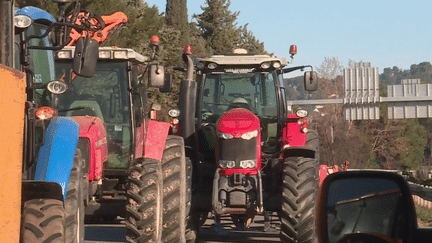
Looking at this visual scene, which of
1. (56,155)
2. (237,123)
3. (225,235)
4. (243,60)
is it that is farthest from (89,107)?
(56,155)

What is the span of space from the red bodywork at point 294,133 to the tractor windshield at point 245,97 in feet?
0.80

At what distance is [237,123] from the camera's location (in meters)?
13.8

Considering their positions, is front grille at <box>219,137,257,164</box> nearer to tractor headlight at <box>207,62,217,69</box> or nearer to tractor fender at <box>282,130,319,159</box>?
tractor fender at <box>282,130,319,159</box>

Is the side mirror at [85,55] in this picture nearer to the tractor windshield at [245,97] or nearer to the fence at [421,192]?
the fence at [421,192]

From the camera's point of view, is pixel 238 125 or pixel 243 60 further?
pixel 243 60

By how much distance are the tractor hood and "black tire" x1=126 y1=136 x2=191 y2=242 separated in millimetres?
739

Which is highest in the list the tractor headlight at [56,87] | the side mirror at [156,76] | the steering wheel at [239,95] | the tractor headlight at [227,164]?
the side mirror at [156,76]

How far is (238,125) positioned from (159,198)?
6.47 ft

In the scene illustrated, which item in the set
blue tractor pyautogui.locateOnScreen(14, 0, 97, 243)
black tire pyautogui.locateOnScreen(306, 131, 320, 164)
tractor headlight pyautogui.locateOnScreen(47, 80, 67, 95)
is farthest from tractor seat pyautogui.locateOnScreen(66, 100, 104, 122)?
tractor headlight pyautogui.locateOnScreen(47, 80, 67, 95)

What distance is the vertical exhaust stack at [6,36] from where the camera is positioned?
6.80 meters

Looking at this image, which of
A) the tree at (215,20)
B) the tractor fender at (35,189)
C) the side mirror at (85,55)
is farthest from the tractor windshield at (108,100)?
the tree at (215,20)

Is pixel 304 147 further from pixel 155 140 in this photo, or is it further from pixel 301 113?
pixel 155 140

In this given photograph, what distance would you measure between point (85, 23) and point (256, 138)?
189 inches

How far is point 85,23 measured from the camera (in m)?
9.62
